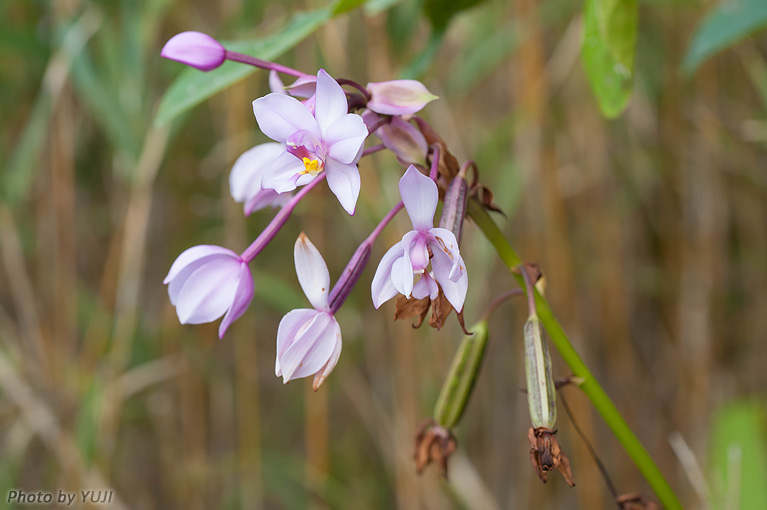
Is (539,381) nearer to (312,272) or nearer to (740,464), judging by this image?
(312,272)

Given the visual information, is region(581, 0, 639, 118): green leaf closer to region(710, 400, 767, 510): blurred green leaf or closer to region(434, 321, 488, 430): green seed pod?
region(434, 321, 488, 430): green seed pod

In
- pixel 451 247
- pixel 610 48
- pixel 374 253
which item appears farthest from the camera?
pixel 374 253

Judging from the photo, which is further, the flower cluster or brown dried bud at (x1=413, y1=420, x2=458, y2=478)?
brown dried bud at (x1=413, y1=420, x2=458, y2=478)


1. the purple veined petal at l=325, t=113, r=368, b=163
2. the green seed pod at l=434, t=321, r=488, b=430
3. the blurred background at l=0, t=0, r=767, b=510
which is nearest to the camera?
the purple veined petal at l=325, t=113, r=368, b=163

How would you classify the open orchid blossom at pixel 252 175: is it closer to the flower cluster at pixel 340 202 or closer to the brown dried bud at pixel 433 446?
the flower cluster at pixel 340 202

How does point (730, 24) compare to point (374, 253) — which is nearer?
point (730, 24)

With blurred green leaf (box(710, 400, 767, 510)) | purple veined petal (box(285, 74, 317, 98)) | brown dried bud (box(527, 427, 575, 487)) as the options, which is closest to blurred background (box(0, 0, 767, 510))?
blurred green leaf (box(710, 400, 767, 510))

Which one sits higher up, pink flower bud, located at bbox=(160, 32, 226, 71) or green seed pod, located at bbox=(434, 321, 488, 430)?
pink flower bud, located at bbox=(160, 32, 226, 71)

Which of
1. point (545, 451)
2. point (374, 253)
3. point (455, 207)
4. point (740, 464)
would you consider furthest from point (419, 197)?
point (374, 253)

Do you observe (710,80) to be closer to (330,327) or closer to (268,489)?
(330,327)

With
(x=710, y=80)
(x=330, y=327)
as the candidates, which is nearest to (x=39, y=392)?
(x=330, y=327)
